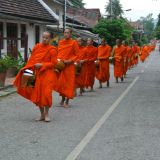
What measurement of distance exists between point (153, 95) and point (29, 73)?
6.70 meters

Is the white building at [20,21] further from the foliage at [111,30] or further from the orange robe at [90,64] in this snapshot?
the foliage at [111,30]

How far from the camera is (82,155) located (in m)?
7.60

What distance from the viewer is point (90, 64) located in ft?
58.6

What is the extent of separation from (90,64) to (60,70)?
5.33 metres

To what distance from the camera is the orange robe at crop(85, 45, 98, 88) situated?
688 inches

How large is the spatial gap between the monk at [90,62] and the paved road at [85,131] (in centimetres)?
277

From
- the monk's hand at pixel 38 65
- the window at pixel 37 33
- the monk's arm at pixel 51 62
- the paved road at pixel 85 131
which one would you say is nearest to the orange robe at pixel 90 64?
the paved road at pixel 85 131

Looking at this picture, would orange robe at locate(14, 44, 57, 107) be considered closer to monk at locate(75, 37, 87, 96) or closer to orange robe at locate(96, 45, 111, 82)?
monk at locate(75, 37, 87, 96)

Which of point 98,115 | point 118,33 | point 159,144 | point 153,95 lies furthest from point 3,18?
point 118,33

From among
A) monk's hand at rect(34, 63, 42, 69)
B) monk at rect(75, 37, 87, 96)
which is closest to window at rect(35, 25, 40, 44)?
monk at rect(75, 37, 87, 96)

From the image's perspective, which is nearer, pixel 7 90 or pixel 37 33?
pixel 7 90

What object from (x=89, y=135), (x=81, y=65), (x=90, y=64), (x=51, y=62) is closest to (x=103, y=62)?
(x=90, y=64)

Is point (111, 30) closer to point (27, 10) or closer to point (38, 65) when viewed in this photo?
point (27, 10)

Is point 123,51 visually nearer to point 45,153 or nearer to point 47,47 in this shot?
point 47,47
